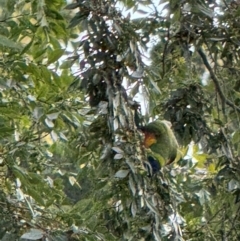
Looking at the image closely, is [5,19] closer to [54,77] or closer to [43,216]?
[54,77]

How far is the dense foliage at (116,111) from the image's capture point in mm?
1368

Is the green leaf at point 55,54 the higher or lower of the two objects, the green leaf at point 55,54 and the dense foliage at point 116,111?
the higher

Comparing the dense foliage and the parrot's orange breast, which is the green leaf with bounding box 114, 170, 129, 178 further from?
the parrot's orange breast

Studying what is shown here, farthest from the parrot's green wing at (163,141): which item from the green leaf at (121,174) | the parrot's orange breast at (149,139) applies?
the green leaf at (121,174)

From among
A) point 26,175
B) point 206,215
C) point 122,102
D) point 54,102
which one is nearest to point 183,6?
point 122,102

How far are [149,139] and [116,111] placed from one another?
9.2 inches

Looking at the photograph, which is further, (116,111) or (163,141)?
(163,141)

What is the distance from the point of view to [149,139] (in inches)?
60.4

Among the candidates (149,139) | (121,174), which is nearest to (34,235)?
(121,174)

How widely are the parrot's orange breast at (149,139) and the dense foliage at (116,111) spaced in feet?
0.15

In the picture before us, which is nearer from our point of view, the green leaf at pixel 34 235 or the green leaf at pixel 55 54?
the green leaf at pixel 34 235

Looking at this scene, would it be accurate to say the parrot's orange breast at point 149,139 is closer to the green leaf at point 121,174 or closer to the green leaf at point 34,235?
the green leaf at point 121,174

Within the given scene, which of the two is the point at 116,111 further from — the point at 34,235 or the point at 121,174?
the point at 34,235

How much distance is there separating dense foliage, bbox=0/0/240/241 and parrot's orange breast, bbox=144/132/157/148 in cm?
4
